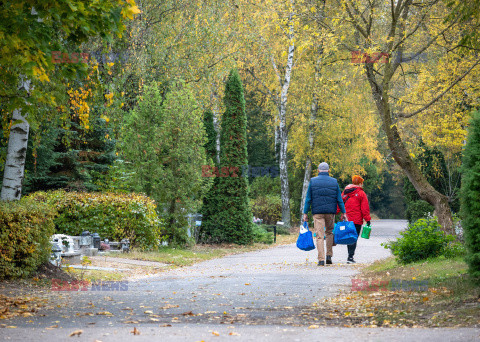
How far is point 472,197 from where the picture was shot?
7113 mm

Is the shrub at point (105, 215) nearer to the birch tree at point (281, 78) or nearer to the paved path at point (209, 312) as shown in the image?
Answer: the paved path at point (209, 312)

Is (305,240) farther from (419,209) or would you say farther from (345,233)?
(419,209)

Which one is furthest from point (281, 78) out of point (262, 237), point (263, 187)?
point (262, 237)

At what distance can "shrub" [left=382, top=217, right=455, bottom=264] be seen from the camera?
1120 centimetres

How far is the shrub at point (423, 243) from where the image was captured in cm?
1120

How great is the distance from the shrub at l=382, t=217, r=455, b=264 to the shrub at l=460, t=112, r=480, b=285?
3866mm

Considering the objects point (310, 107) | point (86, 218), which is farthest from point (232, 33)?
point (86, 218)

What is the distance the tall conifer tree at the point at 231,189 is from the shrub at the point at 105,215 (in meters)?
5.69

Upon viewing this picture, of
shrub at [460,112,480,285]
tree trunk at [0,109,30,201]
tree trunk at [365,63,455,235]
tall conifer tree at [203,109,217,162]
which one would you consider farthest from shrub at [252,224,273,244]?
shrub at [460,112,480,285]

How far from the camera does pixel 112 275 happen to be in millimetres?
11625

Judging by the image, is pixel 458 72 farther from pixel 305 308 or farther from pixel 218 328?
pixel 218 328

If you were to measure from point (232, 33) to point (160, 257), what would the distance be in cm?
1703

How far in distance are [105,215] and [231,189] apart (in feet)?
22.6

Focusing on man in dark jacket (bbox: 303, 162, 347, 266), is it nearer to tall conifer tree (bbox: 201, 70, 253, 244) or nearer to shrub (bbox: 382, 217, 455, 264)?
shrub (bbox: 382, 217, 455, 264)
